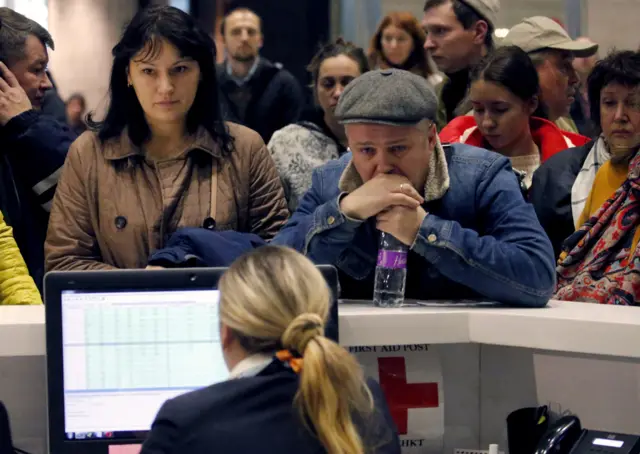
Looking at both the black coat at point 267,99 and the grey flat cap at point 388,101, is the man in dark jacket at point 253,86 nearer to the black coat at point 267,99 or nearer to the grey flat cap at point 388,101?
the black coat at point 267,99

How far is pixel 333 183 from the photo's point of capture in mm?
2514

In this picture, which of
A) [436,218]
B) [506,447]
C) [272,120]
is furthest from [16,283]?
[272,120]

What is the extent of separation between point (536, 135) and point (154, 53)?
1.47 m

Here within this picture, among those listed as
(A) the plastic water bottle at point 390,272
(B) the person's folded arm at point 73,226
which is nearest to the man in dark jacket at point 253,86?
(B) the person's folded arm at point 73,226

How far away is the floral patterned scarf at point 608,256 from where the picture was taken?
2674 mm

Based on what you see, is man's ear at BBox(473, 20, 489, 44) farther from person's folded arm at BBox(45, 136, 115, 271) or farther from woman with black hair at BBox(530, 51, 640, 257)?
person's folded arm at BBox(45, 136, 115, 271)

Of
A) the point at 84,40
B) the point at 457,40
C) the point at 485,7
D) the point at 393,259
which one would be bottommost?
the point at 393,259

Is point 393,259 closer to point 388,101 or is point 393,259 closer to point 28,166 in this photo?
point 388,101

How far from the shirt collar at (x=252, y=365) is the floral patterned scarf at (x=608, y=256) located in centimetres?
130

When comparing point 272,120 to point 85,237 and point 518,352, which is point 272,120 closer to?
point 85,237

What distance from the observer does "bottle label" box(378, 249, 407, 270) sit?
2.33 m

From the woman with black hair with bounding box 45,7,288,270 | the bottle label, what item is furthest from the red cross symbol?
the woman with black hair with bounding box 45,7,288,270

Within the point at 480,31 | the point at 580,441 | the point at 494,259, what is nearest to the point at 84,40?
the point at 480,31

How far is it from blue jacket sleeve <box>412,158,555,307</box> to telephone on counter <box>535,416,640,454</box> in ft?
1.14
